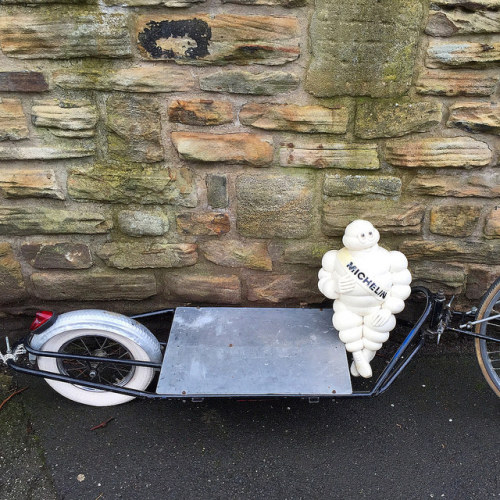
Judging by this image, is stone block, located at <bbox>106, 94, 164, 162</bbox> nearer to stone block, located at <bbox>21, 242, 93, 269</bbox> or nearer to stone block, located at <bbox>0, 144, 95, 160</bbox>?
stone block, located at <bbox>0, 144, 95, 160</bbox>

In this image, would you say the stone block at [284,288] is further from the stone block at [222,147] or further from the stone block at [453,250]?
the stone block at [222,147]

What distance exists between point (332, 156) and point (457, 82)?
634 mm

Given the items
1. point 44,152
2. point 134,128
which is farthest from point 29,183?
point 134,128

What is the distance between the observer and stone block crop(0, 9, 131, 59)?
2023 millimetres

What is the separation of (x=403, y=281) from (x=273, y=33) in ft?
4.07

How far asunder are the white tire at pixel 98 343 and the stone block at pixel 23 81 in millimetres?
1051

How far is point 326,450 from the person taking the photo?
2225 mm

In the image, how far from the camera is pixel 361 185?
7.75 feet

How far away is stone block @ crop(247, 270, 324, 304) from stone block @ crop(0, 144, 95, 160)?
1.07m

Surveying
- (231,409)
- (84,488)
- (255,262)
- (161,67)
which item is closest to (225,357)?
(231,409)

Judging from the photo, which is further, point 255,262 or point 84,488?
point 255,262

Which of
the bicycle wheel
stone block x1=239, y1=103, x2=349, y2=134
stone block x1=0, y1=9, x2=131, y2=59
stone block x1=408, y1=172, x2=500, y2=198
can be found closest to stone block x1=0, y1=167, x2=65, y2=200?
stone block x1=0, y1=9, x2=131, y2=59

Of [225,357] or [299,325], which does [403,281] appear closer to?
[299,325]

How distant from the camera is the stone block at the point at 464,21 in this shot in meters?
2.02
